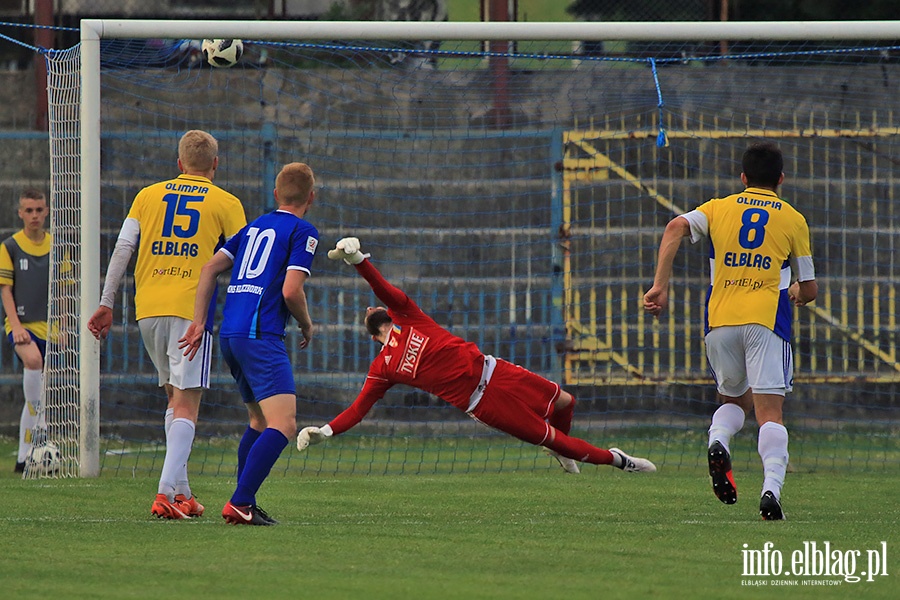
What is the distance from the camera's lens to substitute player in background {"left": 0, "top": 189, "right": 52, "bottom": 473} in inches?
389

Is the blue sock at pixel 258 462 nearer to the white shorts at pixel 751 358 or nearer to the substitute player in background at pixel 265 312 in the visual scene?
the substitute player in background at pixel 265 312

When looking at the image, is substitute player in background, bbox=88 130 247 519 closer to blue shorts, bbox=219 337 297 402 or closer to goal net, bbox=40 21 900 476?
blue shorts, bbox=219 337 297 402

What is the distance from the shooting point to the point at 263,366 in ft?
19.8

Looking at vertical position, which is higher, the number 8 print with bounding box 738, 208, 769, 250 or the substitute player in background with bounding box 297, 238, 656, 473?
the number 8 print with bounding box 738, 208, 769, 250

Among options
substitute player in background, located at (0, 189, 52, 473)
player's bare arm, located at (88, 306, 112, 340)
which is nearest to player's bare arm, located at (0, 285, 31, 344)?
substitute player in background, located at (0, 189, 52, 473)

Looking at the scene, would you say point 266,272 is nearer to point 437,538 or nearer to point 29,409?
point 437,538

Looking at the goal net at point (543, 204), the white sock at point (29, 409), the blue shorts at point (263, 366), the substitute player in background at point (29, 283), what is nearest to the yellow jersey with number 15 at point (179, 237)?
the blue shorts at point (263, 366)

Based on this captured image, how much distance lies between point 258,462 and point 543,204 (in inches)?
282

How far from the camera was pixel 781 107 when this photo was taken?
12.4 metres

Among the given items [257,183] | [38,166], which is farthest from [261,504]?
[38,166]

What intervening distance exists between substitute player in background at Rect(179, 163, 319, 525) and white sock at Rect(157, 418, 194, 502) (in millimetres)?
487

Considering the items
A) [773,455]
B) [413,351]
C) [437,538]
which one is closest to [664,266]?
[773,455]

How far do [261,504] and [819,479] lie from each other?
3.76 metres

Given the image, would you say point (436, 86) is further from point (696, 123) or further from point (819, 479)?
point (819, 479)
